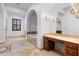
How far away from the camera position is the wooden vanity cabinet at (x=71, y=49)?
1.72 metres

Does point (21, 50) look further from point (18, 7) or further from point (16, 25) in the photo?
point (18, 7)

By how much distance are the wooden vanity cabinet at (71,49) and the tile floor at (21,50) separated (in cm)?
25

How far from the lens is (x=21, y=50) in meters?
1.90

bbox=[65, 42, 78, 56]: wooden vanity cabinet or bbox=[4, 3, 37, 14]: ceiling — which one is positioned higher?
bbox=[4, 3, 37, 14]: ceiling


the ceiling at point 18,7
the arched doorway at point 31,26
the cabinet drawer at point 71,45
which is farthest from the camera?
the arched doorway at point 31,26

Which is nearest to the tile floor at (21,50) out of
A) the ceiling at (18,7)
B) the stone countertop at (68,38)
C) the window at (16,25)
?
the window at (16,25)

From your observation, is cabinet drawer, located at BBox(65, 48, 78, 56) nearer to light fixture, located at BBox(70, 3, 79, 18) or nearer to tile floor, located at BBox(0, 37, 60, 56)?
tile floor, located at BBox(0, 37, 60, 56)

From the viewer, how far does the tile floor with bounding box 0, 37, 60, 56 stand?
1.88 meters

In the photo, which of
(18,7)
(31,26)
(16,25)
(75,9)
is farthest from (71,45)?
(18,7)

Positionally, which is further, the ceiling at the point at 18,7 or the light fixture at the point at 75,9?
the ceiling at the point at 18,7

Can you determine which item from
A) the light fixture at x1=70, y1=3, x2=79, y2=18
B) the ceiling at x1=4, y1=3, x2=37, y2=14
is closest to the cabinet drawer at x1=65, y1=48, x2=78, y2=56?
the light fixture at x1=70, y1=3, x2=79, y2=18

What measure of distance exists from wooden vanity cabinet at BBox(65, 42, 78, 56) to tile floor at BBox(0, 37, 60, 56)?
25cm

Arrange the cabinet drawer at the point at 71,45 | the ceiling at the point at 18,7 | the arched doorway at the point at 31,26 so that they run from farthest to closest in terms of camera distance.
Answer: the arched doorway at the point at 31,26 → the ceiling at the point at 18,7 → the cabinet drawer at the point at 71,45

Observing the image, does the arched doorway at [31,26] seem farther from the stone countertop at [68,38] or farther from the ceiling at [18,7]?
the stone countertop at [68,38]
